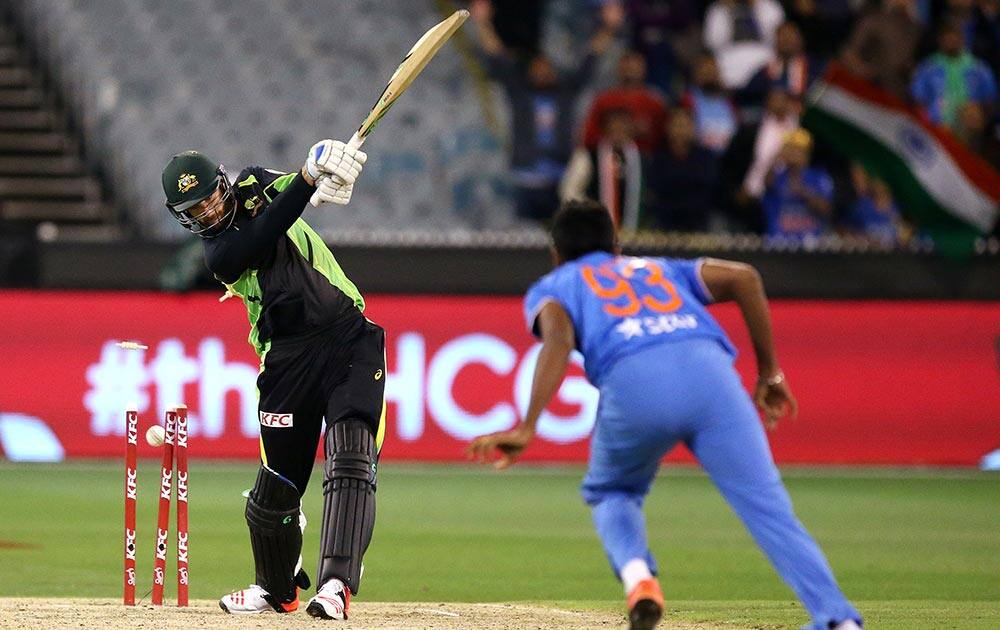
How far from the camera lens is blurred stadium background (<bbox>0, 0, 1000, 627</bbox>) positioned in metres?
15.0

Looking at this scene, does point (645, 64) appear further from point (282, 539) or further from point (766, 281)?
point (282, 539)

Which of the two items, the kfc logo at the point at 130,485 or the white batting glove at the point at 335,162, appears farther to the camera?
the kfc logo at the point at 130,485

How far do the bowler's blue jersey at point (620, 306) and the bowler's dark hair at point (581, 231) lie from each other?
74 mm

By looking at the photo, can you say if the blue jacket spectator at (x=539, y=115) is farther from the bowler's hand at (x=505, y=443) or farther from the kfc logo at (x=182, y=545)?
the bowler's hand at (x=505, y=443)

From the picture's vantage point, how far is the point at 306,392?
7633mm

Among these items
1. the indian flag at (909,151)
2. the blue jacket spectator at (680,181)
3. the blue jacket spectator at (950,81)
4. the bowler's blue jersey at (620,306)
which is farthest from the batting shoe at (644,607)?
the blue jacket spectator at (950,81)

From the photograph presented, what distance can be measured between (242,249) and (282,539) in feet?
4.37

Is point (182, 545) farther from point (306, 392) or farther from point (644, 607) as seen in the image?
point (644, 607)

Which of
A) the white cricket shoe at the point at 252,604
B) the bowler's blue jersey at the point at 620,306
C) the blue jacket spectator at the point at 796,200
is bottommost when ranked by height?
the white cricket shoe at the point at 252,604

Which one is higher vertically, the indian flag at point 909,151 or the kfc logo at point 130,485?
the indian flag at point 909,151

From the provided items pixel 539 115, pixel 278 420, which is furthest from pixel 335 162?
pixel 539 115

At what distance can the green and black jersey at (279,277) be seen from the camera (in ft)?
24.7

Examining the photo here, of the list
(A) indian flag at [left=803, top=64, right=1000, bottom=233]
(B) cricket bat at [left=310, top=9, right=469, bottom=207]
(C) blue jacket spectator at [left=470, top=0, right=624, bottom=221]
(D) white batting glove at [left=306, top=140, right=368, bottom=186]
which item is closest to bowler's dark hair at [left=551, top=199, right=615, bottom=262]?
(D) white batting glove at [left=306, top=140, right=368, bottom=186]

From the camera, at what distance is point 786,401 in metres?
6.47
